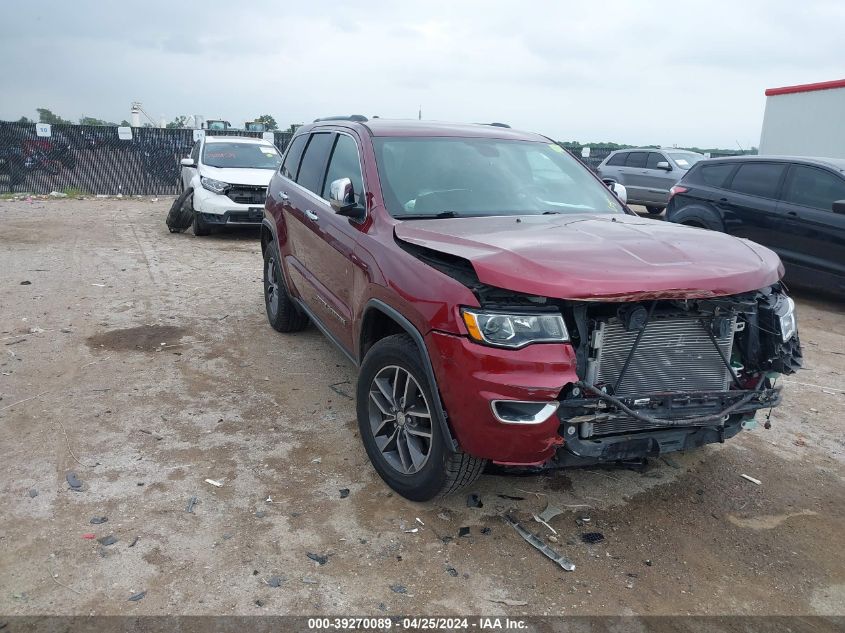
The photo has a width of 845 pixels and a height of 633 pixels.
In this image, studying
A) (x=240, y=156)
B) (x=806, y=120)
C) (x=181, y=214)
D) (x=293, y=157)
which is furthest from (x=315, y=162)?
(x=806, y=120)

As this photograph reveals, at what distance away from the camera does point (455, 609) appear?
108 inches

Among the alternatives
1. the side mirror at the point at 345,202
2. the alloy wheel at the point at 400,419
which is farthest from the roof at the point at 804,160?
the alloy wheel at the point at 400,419

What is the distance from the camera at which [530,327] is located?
9.48 feet

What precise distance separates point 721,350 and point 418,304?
1.46m

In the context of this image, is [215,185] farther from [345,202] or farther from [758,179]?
[758,179]

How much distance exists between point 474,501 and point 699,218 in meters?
6.88

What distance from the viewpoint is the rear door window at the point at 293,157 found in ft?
19.1

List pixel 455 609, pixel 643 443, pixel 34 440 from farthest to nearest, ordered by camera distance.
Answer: pixel 34 440 → pixel 643 443 → pixel 455 609

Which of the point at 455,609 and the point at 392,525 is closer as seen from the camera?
the point at 455,609

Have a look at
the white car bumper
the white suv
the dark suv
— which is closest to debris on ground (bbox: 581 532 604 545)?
the dark suv

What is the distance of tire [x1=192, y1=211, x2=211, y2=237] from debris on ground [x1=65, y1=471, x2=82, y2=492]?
329 inches

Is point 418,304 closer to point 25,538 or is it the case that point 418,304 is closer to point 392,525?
point 392,525

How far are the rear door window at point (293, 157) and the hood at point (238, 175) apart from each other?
516 cm

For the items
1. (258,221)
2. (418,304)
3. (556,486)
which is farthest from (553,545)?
(258,221)
